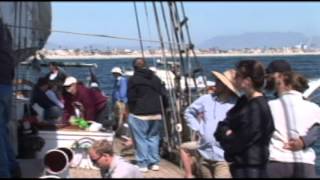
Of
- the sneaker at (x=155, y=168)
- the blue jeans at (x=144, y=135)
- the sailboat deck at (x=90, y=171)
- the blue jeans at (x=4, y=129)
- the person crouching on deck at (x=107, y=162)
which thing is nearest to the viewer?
the person crouching on deck at (x=107, y=162)

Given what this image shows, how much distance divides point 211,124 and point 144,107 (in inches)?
131

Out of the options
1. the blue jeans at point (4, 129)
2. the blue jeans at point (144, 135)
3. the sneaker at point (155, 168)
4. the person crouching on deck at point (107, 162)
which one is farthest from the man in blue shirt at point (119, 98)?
the person crouching on deck at point (107, 162)

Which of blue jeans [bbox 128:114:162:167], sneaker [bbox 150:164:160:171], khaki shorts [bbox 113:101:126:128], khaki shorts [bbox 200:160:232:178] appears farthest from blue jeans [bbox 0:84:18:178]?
khaki shorts [bbox 113:101:126:128]

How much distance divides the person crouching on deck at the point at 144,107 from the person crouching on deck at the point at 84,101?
36 centimetres

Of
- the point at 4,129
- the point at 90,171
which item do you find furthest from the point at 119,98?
the point at 4,129

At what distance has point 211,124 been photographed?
6.36 meters

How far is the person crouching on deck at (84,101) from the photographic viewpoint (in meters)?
9.39

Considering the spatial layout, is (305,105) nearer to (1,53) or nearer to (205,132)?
(205,132)

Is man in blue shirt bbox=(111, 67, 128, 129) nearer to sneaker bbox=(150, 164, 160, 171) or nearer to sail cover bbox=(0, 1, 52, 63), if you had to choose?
sail cover bbox=(0, 1, 52, 63)

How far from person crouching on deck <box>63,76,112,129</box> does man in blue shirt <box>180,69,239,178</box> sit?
3072mm

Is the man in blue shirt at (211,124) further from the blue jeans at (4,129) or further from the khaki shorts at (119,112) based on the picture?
the khaki shorts at (119,112)

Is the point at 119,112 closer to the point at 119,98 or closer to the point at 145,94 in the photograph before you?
the point at 119,98

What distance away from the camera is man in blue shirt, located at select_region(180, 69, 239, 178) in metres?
6.21

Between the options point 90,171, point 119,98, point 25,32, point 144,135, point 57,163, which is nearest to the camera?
point 57,163
